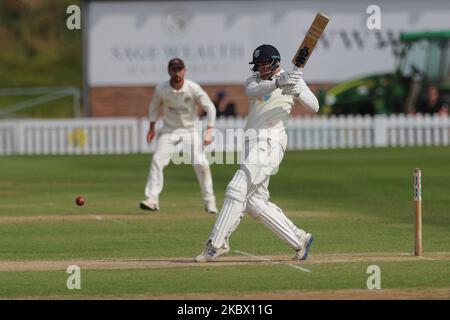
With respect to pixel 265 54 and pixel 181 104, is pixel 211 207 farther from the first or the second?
pixel 265 54

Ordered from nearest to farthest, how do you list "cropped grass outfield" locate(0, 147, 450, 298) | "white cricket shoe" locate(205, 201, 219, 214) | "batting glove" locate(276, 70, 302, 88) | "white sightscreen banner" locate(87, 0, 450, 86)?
"cropped grass outfield" locate(0, 147, 450, 298)
"batting glove" locate(276, 70, 302, 88)
"white cricket shoe" locate(205, 201, 219, 214)
"white sightscreen banner" locate(87, 0, 450, 86)

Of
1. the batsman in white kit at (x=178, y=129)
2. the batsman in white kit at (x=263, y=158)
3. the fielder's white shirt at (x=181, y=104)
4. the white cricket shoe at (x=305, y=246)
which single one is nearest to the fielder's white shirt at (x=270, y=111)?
the batsman in white kit at (x=263, y=158)

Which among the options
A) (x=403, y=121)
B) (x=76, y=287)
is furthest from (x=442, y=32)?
(x=76, y=287)

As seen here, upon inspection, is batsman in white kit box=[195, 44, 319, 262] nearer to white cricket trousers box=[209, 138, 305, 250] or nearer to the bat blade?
white cricket trousers box=[209, 138, 305, 250]

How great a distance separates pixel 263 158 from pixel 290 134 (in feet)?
81.8

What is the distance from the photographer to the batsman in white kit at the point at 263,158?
1329cm

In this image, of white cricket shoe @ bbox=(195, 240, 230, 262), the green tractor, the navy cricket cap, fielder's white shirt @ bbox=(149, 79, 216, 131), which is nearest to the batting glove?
the navy cricket cap

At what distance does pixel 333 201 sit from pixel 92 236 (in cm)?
589

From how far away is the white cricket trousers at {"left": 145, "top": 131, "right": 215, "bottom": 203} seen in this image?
64.2ft

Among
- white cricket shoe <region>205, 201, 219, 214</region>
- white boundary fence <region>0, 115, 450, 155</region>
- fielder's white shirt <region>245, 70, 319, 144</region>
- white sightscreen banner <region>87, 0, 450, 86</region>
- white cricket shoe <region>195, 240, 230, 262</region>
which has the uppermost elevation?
white sightscreen banner <region>87, 0, 450, 86</region>

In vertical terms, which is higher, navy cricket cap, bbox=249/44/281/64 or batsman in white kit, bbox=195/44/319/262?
navy cricket cap, bbox=249/44/281/64

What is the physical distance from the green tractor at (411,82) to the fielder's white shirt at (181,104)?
22.9 metres

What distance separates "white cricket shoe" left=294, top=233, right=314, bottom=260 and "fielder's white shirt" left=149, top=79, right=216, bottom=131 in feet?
20.3

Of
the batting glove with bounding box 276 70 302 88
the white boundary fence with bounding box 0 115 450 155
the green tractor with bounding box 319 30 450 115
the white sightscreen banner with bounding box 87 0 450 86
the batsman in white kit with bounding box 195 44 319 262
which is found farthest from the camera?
the white sightscreen banner with bounding box 87 0 450 86
